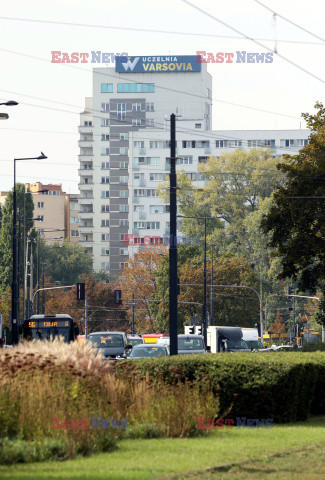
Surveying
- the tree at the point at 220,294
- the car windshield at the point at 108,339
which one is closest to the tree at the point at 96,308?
the tree at the point at 220,294

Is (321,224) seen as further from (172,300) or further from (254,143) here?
(254,143)

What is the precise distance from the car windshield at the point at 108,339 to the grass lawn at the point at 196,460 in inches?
1051

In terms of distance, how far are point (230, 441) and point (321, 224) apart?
2477cm

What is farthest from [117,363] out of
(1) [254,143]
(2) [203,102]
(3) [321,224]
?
(2) [203,102]

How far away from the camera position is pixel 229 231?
357 feet

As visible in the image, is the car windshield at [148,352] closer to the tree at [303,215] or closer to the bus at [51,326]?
the tree at [303,215]

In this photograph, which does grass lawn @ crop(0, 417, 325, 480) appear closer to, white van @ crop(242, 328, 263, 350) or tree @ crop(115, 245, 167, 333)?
white van @ crop(242, 328, 263, 350)

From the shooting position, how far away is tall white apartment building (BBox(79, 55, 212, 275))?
167m

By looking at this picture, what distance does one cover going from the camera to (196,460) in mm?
11789

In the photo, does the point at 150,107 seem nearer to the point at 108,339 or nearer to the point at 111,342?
the point at 108,339

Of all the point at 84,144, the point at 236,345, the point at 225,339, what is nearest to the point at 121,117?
the point at 84,144

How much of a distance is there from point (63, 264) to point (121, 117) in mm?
32989

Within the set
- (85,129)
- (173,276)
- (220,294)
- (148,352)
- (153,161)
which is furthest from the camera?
(85,129)

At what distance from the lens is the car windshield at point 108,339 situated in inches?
1628
